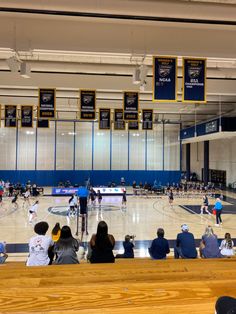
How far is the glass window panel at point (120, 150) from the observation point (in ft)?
117

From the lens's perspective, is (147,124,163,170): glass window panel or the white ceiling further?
(147,124,163,170): glass window panel

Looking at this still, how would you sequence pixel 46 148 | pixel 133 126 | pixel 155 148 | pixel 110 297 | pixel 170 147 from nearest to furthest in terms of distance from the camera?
1. pixel 110 297
2. pixel 133 126
3. pixel 46 148
4. pixel 155 148
5. pixel 170 147

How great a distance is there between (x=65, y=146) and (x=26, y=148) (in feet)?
15.8

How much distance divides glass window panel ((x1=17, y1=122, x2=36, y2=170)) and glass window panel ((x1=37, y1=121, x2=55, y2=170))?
731 mm

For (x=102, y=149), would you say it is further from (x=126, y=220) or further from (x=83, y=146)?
(x=126, y=220)

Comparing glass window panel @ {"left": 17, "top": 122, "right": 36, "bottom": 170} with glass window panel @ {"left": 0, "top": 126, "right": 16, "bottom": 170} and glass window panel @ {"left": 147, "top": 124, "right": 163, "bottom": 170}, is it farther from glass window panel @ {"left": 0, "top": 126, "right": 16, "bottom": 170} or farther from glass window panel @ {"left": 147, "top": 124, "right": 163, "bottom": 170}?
glass window panel @ {"left": 147, "top": 124, "right": 163, "bottom": 170}

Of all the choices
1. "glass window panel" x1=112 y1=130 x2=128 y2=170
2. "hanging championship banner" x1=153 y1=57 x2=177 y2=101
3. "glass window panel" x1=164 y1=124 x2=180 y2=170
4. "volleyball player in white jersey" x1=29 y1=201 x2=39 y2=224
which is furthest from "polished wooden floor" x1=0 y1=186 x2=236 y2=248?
"glass window panel" x1=164 y1=124 x2=180 y2=170

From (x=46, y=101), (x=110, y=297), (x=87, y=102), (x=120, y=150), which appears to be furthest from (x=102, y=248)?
(x=120, y=150)

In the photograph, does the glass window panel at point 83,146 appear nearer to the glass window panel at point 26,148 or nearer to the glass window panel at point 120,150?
the glass window panel at point 120,150

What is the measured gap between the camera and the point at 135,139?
3597 centimetres

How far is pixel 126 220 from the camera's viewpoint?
49.6 feet

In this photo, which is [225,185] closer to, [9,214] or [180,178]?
[180,178]

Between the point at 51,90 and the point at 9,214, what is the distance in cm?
854

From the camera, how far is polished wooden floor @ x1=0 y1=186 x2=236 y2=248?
12.3 m
